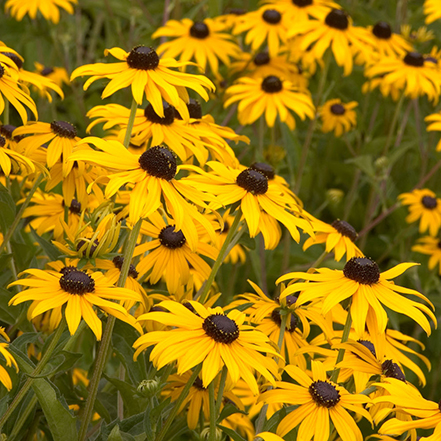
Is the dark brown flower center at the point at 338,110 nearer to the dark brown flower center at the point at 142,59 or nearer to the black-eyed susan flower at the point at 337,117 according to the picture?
the black-eyed susan flower at the point at 337,117

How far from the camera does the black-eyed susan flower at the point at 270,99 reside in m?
2.22

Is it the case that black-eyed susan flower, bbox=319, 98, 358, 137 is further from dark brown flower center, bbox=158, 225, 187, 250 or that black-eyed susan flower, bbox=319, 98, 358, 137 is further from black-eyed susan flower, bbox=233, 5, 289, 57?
dark brown flower center, bbox=158, 225, 187, 250

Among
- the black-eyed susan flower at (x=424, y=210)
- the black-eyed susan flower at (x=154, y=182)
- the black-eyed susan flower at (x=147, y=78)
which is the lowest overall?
Result: the black-eyed susan flower at (x=424, y=210)

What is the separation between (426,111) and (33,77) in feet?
8.66

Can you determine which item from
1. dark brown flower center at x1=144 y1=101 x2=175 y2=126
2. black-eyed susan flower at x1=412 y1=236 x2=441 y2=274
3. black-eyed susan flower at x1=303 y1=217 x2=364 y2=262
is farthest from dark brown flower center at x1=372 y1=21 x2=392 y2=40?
dark brown flower center at x1=144 y1=101 x2=175 y2=126

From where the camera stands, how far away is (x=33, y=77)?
5.08 feet

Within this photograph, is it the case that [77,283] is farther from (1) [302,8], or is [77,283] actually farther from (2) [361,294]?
(1) [302,8]

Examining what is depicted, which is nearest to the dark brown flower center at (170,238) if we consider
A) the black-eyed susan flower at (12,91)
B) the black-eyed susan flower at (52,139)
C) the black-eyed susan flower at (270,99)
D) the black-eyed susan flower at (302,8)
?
the black-eyed susan flower at (52,139)

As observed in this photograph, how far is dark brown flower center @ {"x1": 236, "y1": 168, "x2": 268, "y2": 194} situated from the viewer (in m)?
1.29

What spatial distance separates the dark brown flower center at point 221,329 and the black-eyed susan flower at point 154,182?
0.12 metres

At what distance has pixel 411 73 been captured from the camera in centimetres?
257

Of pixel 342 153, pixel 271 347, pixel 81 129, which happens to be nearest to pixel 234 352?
pixel 271 347

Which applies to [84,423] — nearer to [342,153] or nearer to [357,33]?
[357,33]

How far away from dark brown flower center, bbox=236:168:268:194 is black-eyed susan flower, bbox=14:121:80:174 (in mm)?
344
